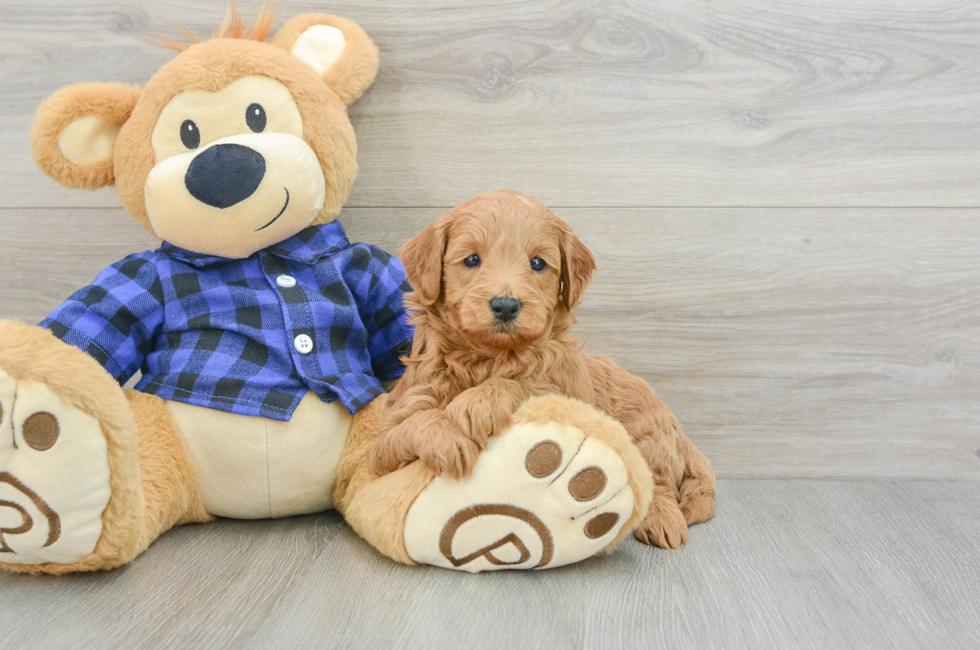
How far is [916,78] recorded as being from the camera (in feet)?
3.82

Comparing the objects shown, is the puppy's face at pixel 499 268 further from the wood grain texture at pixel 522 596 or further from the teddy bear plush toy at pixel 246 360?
the wood grain texture at pixel 522 596

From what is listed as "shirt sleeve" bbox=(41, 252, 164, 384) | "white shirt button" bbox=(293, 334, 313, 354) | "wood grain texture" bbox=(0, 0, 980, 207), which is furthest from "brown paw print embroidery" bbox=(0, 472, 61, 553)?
"wood grain texture" bbox=(0, 0, 980, 207)

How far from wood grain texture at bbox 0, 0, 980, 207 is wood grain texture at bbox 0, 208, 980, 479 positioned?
0.17 feet

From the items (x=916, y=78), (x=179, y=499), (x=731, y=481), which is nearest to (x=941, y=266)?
(x=916, y=78)

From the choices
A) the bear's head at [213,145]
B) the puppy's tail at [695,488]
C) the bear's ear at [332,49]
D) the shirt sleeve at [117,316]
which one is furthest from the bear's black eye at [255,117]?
the puppy's tail at [695,488]

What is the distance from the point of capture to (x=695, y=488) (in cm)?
102

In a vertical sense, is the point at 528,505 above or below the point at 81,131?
below

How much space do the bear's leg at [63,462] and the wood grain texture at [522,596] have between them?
5cm

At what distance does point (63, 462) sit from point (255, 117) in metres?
0.51

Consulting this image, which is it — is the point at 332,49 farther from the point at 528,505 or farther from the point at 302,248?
the point at 528,505

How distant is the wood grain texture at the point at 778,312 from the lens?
1193 mm

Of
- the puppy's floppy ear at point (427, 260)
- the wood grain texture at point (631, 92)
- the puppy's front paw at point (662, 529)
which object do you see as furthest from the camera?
the wood grain texture at point (631, 92)

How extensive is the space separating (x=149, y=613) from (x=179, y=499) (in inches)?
7.7

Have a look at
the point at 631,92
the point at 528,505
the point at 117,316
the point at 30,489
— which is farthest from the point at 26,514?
the point at 631,92
